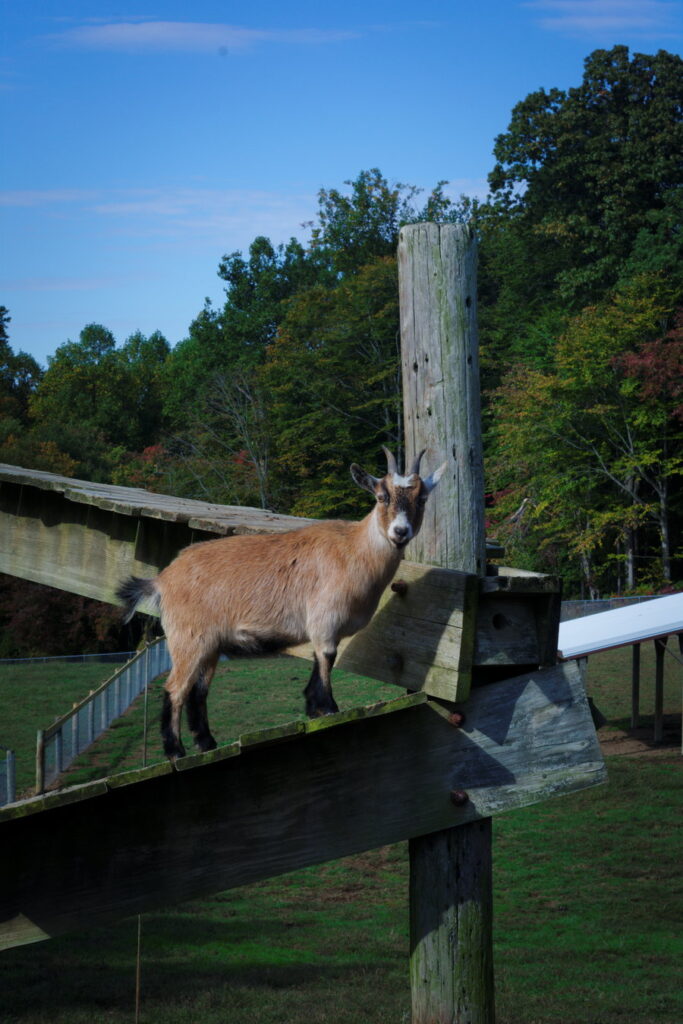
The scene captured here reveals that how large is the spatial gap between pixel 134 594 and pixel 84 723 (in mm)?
16963

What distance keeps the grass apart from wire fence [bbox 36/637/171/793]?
3166 millimetres

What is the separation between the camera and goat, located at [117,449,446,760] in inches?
167

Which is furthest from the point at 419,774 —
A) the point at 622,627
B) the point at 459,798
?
the point at 622,627

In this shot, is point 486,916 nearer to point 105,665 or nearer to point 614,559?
point 105,665

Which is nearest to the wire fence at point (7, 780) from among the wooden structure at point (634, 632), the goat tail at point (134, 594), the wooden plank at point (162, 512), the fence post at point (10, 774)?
the fence post at point (10, 774)

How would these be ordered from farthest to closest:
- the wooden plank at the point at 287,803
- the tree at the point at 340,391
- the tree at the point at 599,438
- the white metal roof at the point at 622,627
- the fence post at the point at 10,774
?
1. the tree at the point at 340,391
2. the tree at the point at 599,438
3. the white metal roof at the point at 622,627
4. the fence post at the point at 10,774
5. the wooden plank at the point at 287,803

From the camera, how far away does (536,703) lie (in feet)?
14.4

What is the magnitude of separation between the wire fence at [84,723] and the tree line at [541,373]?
9.91 metres

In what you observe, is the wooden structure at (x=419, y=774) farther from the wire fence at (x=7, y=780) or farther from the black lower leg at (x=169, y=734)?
the wire fence at (x=7, y=780)

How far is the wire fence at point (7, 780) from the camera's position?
14.2 meters

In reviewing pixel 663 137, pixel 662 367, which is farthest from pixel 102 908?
pixel 663 137

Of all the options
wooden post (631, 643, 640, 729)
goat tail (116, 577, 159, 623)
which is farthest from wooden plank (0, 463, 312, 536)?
wooden post (631, 643, 640, 729)

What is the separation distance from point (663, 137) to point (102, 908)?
42.6 metres

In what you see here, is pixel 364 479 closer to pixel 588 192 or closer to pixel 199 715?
pixel 199 715
